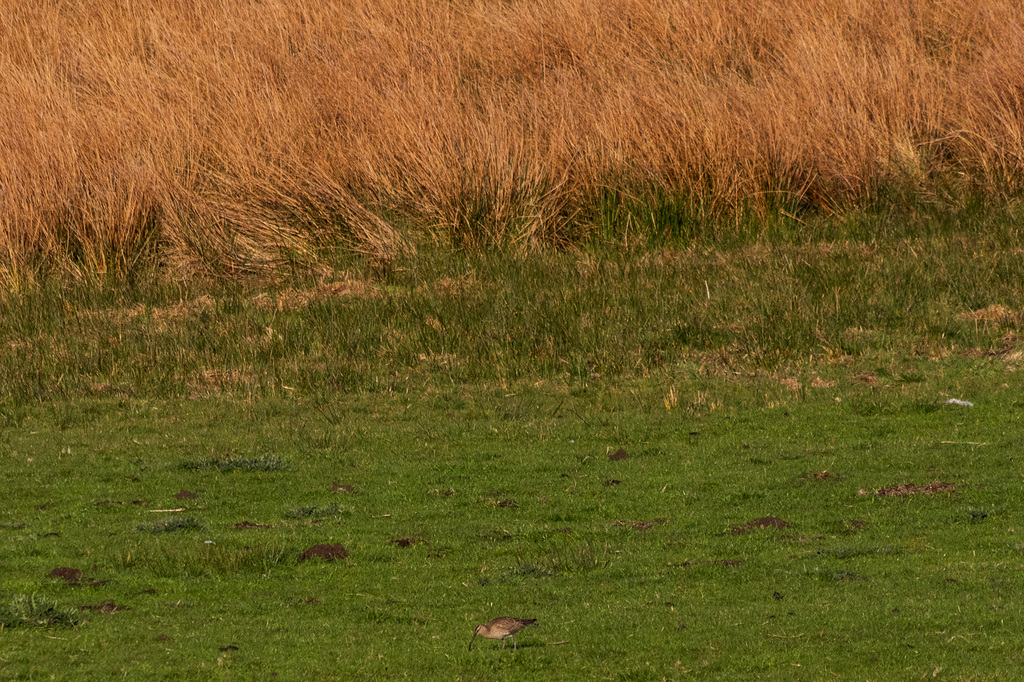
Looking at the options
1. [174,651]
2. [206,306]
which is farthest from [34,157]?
[174,651]

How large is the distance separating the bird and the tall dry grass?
819 cm

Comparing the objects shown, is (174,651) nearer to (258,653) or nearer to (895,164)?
Answer: (258,653)

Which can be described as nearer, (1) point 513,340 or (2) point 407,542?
(2) point 407,542

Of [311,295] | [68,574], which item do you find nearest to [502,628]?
[68,574]

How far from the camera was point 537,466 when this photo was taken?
8.20m

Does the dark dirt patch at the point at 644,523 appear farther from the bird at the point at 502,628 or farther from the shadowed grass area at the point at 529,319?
the shadowed grass area at the point at 529,319

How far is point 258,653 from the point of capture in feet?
16.2

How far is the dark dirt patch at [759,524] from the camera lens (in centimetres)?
660

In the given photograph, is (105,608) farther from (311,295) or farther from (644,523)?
(311,295)

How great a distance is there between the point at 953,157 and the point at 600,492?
8.96 meters

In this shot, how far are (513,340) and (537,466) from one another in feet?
9.32

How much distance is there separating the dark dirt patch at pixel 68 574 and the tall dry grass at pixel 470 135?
734cm

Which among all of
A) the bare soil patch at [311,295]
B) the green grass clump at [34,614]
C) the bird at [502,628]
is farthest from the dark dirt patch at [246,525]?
the bare soil patch at [311,295]

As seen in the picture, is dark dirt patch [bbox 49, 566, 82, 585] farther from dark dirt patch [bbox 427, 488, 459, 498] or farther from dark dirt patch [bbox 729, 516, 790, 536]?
dark dirt patch [bbox 729, 516, 790, 536]
